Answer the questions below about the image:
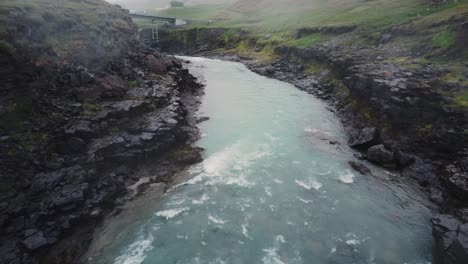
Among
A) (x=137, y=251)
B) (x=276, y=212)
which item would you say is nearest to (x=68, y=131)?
(x=137, y=251)

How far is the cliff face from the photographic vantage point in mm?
16516

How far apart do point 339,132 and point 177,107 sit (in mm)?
17697

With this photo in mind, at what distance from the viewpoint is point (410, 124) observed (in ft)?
86.2

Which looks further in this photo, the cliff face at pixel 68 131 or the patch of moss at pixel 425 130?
the patch of moss at pixel 425 130

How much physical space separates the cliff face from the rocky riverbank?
1714cm

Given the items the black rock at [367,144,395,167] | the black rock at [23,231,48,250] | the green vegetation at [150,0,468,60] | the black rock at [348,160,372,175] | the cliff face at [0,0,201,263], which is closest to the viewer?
the black rock at [23,231,48,250]

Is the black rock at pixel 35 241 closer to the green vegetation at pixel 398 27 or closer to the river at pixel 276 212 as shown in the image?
the river at pixel 276 212

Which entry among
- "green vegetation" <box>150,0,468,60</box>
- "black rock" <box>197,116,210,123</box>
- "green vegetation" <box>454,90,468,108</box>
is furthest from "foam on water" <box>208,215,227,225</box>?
"green vegetation" <box>150,0,468,60</box>

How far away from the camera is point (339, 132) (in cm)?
3036

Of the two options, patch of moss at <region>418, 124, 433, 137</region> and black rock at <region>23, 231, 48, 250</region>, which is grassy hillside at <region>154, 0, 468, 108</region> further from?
black rock at <region>23, 231, 48, 250</region>

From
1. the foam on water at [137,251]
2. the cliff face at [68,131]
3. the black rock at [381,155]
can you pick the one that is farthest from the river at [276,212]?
the cliff face at [68,131]

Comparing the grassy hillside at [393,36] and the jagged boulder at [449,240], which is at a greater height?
the grassy hillside at [393,36]

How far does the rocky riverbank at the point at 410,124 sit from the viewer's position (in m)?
17.9

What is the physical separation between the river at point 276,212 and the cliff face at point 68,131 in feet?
8.98
